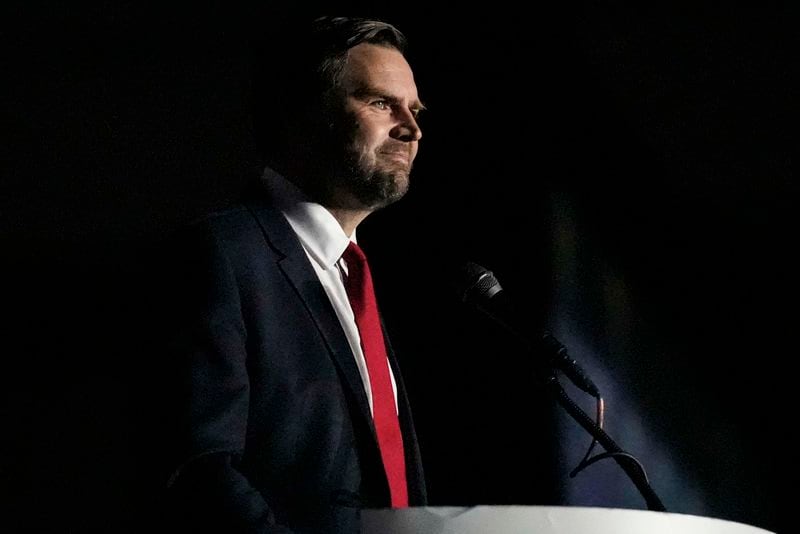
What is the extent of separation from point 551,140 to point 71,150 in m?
0.87

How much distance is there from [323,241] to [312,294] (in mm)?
149

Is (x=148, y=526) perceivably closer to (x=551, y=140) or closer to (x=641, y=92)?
(x=551, y=140)

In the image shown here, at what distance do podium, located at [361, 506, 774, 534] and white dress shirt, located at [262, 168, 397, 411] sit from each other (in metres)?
0.57

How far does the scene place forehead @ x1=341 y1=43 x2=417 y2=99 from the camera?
1678 millimetres

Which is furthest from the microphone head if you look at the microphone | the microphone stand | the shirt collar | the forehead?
the forehead

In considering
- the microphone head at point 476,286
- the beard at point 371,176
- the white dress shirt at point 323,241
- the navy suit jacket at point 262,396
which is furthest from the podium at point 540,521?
the beard at point 371,176

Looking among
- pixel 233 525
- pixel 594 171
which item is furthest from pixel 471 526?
pixel 594 171

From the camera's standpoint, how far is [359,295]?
5.00ft

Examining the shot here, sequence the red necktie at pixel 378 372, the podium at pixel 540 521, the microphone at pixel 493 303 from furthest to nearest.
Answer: the red necktie at pixel 378 372 < the microphone at pixel 493 303 < the podium at pixel 540 521

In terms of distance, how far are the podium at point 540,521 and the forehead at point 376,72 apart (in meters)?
0.94

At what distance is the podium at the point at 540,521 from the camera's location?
2.80 ft

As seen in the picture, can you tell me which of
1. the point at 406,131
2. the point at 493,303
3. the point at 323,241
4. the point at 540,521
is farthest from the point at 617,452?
the point at 406,131

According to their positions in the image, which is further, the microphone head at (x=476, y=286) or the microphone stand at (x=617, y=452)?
the microphone head at (x=476, y=286)

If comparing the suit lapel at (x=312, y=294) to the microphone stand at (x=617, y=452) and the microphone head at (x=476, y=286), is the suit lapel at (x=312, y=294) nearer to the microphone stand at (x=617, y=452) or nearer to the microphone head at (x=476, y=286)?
the microphone head at (x=476, y=286)
